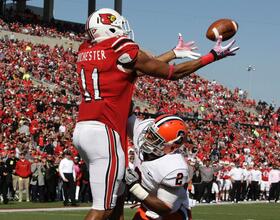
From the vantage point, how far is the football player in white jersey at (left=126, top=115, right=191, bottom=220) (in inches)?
224

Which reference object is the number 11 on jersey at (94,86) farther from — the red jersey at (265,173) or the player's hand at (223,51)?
the red jersey at (265,173)

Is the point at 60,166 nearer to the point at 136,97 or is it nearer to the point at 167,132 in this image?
the point at 167,132

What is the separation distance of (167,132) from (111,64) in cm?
102

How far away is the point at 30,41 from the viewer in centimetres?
3866

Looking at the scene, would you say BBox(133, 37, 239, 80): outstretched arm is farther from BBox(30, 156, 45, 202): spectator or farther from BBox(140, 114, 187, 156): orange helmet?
BBox(30, 156, 45, 202): spectator

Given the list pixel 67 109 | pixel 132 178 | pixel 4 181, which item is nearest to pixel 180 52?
pixel 132 178

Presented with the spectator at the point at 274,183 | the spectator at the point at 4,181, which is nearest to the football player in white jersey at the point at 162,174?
the spectator at the point at 4,181

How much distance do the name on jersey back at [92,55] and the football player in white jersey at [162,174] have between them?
951mm

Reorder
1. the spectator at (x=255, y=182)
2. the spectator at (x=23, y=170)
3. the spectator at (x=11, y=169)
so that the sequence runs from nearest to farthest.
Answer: the spectator at (x=11, y=169), the spectator at (x=23, y=170), the spectator at (x=255, y=182)

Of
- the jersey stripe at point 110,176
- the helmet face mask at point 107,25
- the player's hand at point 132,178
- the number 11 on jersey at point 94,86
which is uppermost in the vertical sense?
the helmet face mask at point 107,25

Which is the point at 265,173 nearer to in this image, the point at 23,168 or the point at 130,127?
the point at 23,168

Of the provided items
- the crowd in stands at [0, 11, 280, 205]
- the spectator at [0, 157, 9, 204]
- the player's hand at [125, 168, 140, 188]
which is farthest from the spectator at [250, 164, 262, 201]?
the player's hand at [125, 168, 140, 188]

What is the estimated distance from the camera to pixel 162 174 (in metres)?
5.69

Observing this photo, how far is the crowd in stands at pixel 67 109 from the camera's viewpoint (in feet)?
76.4
